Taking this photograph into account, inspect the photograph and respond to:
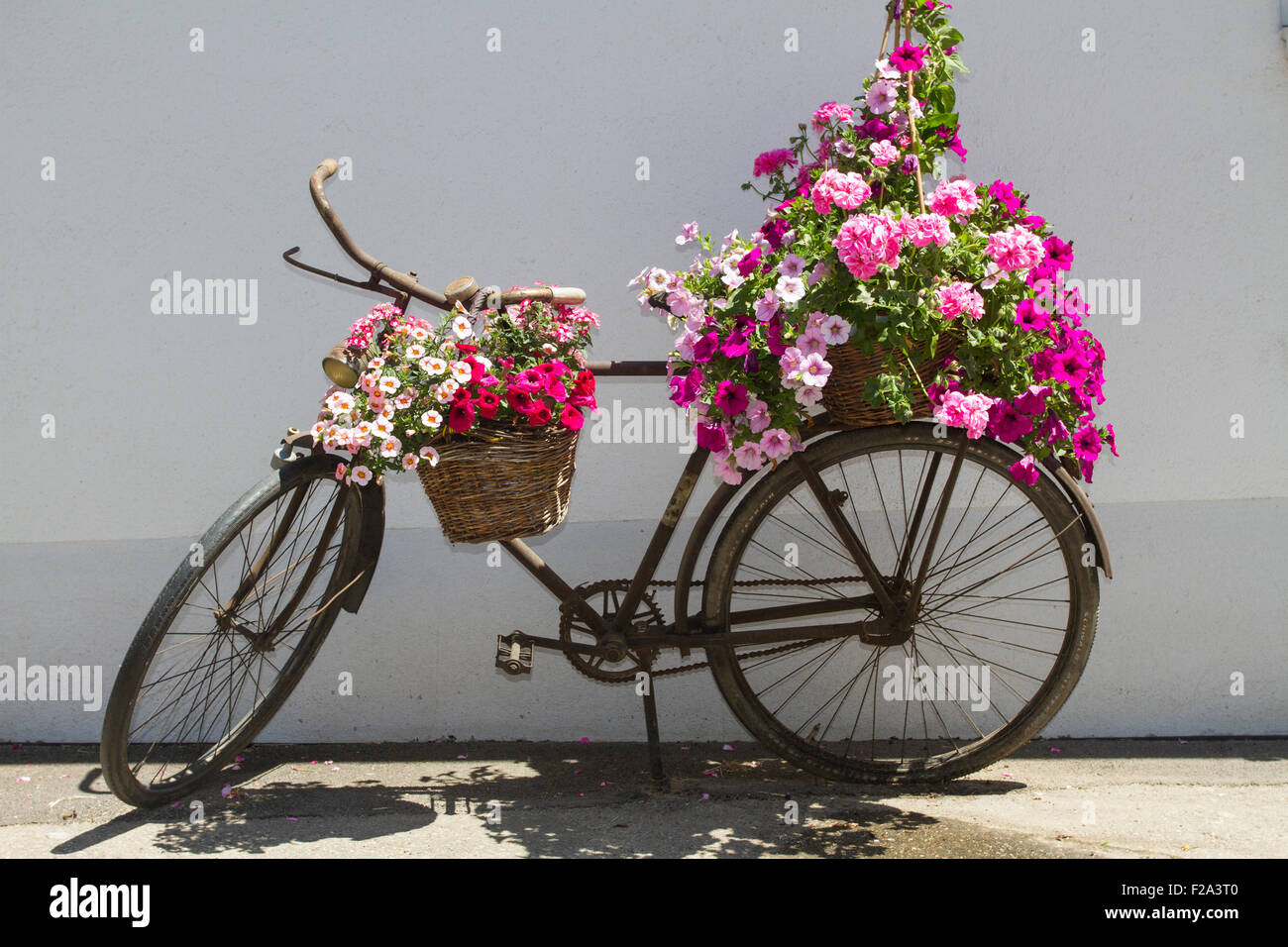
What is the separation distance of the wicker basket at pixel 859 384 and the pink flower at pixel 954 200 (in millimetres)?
339

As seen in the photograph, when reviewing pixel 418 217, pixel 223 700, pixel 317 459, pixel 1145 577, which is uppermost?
pixel 418 217

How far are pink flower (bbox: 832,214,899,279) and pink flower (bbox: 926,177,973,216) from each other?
187 millimetres

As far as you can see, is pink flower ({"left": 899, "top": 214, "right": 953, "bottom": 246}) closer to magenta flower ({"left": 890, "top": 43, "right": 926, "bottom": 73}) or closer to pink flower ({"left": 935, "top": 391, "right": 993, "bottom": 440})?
pink flower ({"left": 935, "top": 391, "right": 993, "bottom": 440})

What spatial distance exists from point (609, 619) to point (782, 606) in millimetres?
549

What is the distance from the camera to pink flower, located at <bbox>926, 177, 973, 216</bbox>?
281 centimetres

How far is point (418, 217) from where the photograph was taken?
12.9 feet

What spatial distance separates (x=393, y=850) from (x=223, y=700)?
132cm

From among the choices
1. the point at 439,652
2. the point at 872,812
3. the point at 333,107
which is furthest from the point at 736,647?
the point at 333,107

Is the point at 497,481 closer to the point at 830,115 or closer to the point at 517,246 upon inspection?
the point at 517,246

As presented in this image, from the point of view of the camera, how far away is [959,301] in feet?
9.04

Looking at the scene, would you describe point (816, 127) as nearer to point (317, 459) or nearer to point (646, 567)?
point (646, 567)

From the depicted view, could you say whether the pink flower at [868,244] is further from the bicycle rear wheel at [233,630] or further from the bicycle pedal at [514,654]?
the bicycle rear wheel at [233,630]
